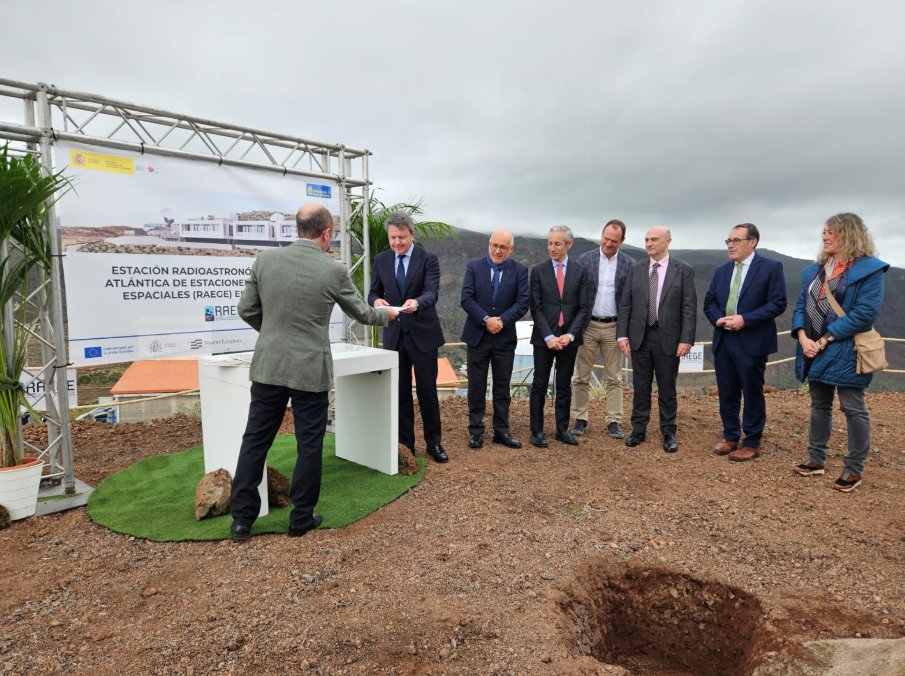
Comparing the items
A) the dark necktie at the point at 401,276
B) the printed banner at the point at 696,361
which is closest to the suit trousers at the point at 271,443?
the dark necktie at the point at 401,276

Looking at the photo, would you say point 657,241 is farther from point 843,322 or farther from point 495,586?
point 495,586

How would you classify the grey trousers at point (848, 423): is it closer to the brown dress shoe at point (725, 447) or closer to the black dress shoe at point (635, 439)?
the brown dress shoe at point (725, 447)

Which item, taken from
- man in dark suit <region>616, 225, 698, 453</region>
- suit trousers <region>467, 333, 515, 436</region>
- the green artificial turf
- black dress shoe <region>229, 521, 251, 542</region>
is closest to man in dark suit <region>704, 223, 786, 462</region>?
man in dark suit <region>616, 225, 698, 453</region>

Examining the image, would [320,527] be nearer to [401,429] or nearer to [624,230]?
[401,429]

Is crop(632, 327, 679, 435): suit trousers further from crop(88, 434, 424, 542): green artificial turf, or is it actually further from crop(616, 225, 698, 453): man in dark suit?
crop(88, 434, 424, 542): green artificial turf

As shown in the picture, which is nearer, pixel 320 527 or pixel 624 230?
pixel 320 527

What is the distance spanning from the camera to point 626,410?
6.44 metres

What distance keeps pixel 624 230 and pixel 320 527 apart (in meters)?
3.54

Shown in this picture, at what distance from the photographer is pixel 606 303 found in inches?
195

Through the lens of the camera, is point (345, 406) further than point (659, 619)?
Yes

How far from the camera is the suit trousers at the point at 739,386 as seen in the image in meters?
4.32

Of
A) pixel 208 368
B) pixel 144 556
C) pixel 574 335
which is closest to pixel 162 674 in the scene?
pixel 144 556

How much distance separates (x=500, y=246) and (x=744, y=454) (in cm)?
258

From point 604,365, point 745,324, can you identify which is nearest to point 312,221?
point 604,365
